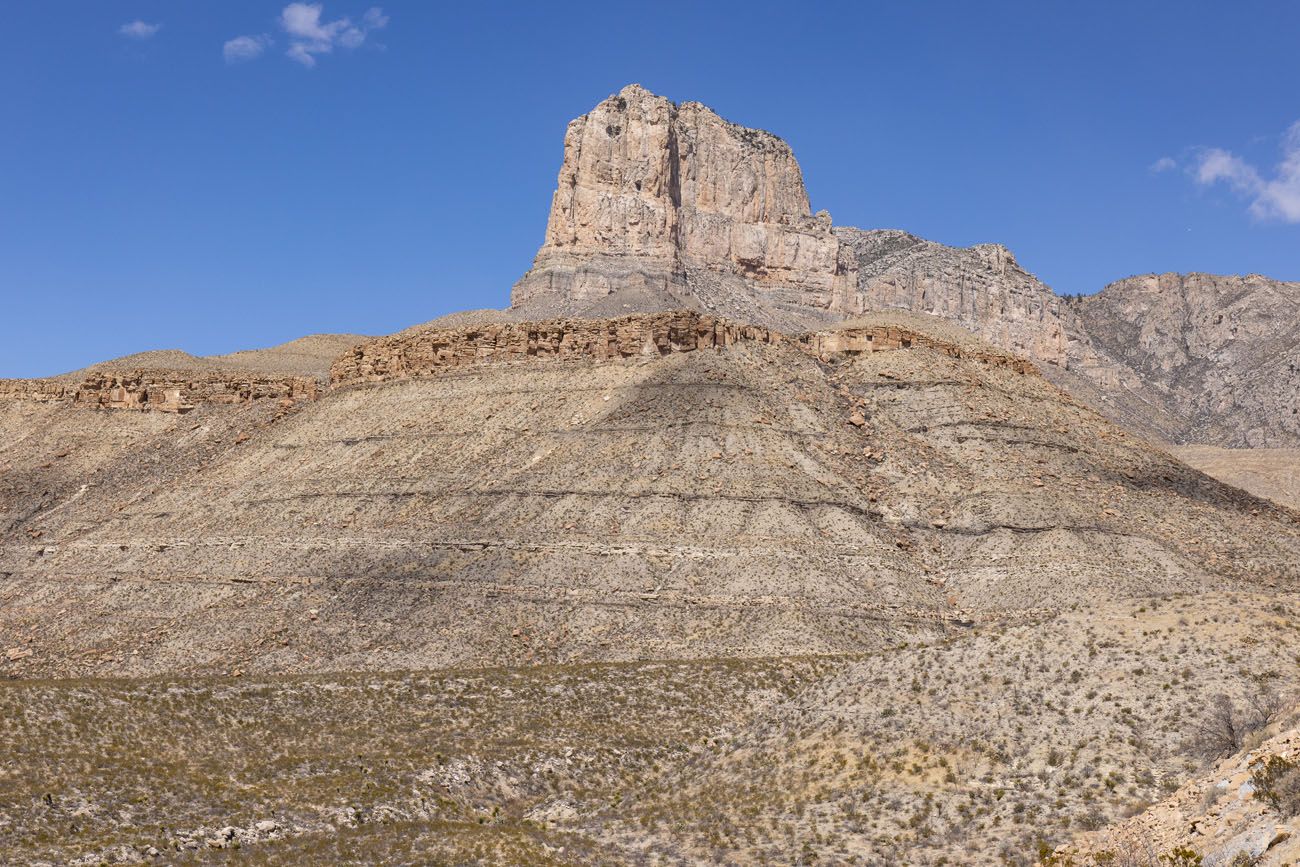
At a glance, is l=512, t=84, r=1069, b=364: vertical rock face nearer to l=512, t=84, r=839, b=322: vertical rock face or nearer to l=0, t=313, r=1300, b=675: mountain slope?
l=512, t=84, r=839, b=322: vertical rock face

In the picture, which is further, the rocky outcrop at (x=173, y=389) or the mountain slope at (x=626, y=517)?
the rocky outcrop at (x=173, y=389)

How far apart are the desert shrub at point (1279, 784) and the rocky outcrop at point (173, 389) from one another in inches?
2972

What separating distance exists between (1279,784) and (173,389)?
82884mm

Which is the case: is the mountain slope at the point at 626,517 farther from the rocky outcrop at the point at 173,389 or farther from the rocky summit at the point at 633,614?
the rocky outcrop at the point at 173,389

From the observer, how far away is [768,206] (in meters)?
186

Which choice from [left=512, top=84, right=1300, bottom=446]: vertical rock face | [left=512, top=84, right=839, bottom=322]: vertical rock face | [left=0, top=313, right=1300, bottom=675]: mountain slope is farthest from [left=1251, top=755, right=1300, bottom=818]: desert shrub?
[left=512, top=84, right=839, bottom=322]: vertical rock face

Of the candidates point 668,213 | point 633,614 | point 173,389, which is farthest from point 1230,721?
point 668,213

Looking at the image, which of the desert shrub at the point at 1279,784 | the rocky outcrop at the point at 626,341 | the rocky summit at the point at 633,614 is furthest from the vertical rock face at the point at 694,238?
the desert shrub at the point at 1279,784

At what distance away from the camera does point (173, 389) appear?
300 ft

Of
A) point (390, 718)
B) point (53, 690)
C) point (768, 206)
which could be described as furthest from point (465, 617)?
point (768, 206)

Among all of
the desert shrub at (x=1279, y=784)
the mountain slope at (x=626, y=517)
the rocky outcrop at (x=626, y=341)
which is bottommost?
the desert shrub at (x=1279, y=784)

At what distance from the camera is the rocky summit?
29.2 m

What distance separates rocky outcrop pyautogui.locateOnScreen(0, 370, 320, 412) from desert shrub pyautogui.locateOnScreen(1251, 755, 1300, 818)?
75.5m

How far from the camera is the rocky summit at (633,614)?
96.0 feet
